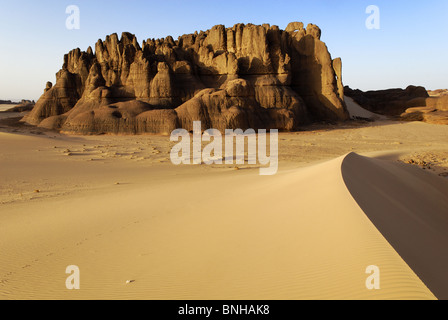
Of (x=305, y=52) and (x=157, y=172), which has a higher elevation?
(x=305, y=52)

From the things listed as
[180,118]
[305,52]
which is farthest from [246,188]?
[305,52]

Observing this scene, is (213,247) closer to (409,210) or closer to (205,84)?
(409,210)

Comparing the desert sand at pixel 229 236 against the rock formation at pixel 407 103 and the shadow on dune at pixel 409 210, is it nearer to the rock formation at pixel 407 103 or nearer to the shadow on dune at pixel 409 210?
the shadow on dune at pixel 409 210

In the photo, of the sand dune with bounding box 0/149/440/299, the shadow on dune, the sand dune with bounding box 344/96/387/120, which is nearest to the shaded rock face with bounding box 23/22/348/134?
the sand dune with bounding box 344/96/387/120

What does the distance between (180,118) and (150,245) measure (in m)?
17.2

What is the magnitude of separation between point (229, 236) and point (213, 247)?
30 cm

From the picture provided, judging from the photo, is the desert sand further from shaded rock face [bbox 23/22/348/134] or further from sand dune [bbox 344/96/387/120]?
sand dune [bbox 344/96/387/120]

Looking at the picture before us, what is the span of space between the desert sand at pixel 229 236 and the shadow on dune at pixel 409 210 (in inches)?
1.0

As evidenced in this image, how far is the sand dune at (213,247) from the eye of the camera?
89.4 inches

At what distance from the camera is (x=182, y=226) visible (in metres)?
3.87

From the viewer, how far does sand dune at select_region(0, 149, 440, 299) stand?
7.45ft

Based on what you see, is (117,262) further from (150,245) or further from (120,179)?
(120,179)

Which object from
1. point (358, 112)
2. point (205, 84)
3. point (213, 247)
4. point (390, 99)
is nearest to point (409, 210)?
point (213, 247)

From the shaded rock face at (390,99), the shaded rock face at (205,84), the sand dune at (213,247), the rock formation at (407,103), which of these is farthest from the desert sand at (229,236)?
the shaded rock face at (390,99)
